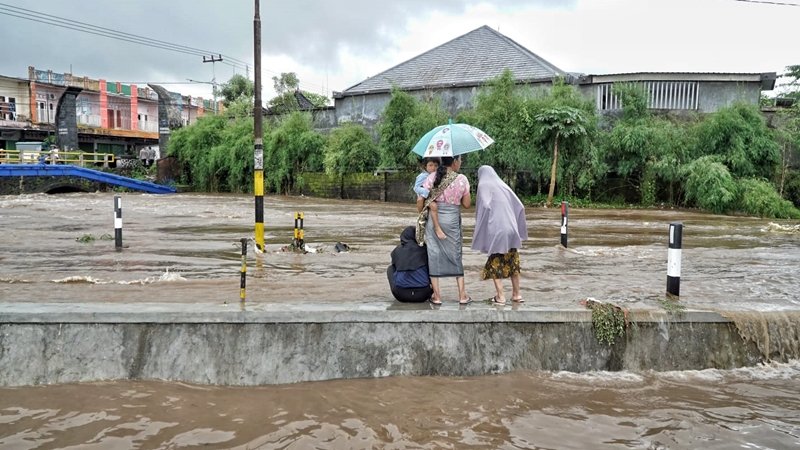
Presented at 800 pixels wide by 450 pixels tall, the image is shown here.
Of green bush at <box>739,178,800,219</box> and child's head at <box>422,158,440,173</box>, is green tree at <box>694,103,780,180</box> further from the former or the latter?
child's head at <box>422,158,440,173</box>

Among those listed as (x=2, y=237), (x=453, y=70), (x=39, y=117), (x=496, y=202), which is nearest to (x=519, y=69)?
(x=453, y=70)

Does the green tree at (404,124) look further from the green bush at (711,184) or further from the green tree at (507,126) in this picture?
the green bush at (711,184)

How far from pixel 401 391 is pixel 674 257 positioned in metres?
3.40

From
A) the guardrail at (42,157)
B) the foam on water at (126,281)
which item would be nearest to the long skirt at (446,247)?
the foam on water at (126,281)

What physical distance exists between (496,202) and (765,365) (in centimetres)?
296

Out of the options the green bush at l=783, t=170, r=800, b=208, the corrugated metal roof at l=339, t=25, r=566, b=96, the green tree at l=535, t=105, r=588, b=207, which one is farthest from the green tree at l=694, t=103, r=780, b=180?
the corrugated metal roof at l=339, t=25, r=566, b=96

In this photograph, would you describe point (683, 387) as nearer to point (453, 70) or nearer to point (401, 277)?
point (401, 277)

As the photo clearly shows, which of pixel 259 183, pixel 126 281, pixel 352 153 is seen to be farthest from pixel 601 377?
pixel 352 153

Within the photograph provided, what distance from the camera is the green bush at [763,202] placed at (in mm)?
22000

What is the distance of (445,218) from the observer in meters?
5.77

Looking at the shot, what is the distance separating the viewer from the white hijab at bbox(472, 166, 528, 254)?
19.0ft

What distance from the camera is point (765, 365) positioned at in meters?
5.67

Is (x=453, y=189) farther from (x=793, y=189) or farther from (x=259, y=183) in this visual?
(x=793, y=189)

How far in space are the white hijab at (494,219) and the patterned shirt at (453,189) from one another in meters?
0.20
